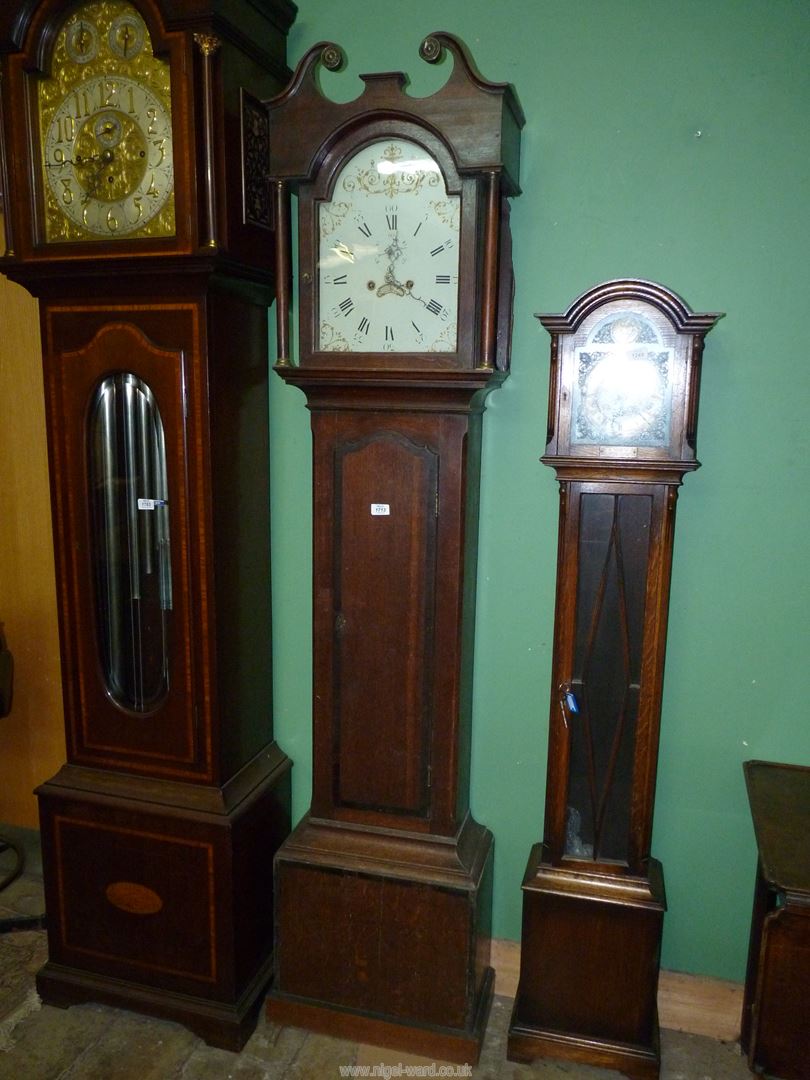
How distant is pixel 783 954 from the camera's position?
1614 mm

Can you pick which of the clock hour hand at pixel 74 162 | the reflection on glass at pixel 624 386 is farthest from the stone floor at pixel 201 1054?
the clock hour hand at pixel 74 162

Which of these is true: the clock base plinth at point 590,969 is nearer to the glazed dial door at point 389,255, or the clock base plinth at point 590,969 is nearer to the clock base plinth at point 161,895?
the clock base plinth at point 161,895

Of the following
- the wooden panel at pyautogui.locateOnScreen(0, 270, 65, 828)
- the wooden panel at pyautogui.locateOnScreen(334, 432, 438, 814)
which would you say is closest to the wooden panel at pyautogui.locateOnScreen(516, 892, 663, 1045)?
the wooden panel at pyautogui.locateOnScreen(334, 432, 438, 814)

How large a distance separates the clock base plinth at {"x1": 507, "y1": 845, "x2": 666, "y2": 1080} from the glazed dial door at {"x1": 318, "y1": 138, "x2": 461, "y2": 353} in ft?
4.19

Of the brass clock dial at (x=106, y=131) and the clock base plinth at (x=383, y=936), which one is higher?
the brass clock dial at (x=106, y=131)

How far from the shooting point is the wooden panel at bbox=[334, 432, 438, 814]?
6.06ft

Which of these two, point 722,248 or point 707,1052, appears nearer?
point 722,248

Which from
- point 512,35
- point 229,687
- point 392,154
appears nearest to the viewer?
point 392,154

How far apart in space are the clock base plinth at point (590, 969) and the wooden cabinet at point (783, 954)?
266mm

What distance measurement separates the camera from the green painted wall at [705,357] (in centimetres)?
178

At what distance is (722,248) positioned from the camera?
5.97ft

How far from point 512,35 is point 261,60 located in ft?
1.86

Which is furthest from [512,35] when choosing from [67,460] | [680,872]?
[680,872]

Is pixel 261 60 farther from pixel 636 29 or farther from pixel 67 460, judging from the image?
pixel 67 460
